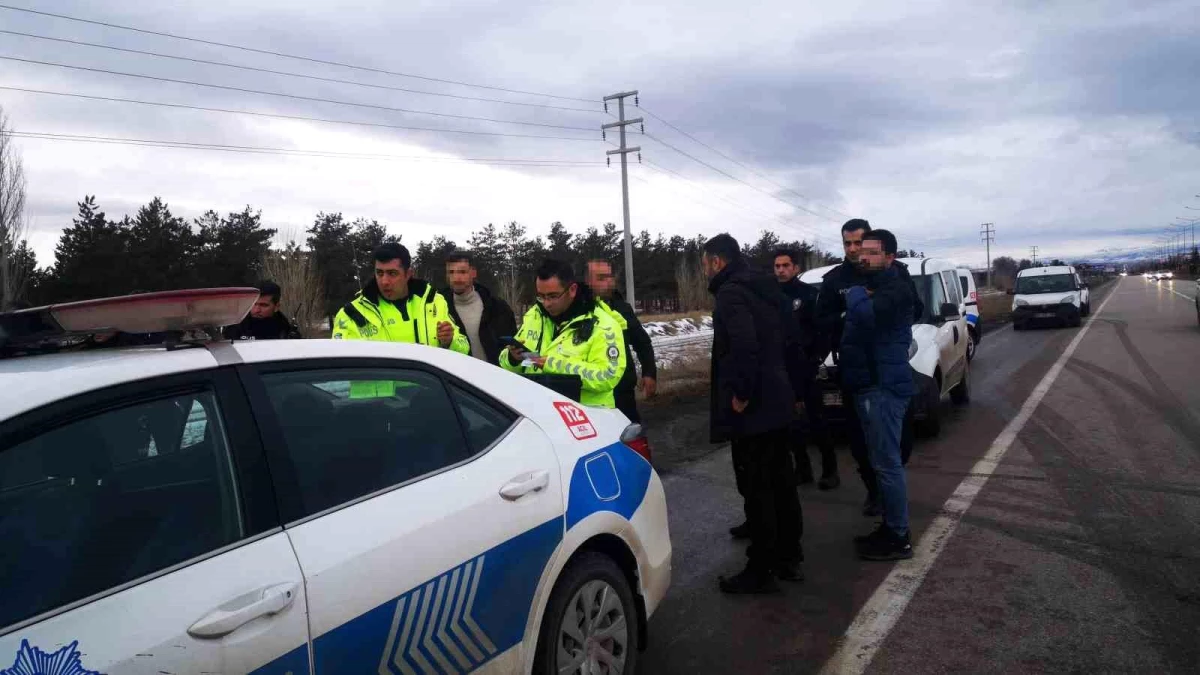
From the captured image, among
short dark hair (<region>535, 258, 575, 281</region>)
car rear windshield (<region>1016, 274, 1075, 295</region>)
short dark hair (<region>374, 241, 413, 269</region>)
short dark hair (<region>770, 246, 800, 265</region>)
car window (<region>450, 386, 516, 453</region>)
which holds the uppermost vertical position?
short dark hair (<region>374, 241, 413, 269</region>)

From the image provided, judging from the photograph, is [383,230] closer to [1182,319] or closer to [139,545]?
[1182,319]

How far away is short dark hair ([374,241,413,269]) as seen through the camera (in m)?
4.59

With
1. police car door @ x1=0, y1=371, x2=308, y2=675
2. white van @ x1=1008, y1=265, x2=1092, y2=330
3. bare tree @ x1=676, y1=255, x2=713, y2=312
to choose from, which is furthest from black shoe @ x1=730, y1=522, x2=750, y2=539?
bare tree @ x1=676, y1=255, x2=713, y2=312

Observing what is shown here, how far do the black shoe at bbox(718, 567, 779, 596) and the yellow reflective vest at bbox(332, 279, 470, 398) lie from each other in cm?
197

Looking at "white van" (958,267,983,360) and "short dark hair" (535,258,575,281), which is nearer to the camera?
"short dark hair" (535,258,575,281)

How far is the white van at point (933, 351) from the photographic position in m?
7.44

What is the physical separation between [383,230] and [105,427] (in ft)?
137

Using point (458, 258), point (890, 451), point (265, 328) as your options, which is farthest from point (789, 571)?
point (265, 328)

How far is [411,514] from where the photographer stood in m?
2.23

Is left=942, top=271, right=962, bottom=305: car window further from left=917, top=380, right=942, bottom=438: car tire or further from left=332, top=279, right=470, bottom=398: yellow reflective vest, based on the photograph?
left=332, top=279, right=470, bottom=398: yellow reflective vest

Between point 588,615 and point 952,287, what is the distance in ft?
30.9

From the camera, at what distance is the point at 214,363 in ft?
6.75

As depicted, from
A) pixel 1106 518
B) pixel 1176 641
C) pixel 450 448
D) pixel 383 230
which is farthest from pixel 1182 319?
pixel 383 230

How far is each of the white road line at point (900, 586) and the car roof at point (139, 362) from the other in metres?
2.07
